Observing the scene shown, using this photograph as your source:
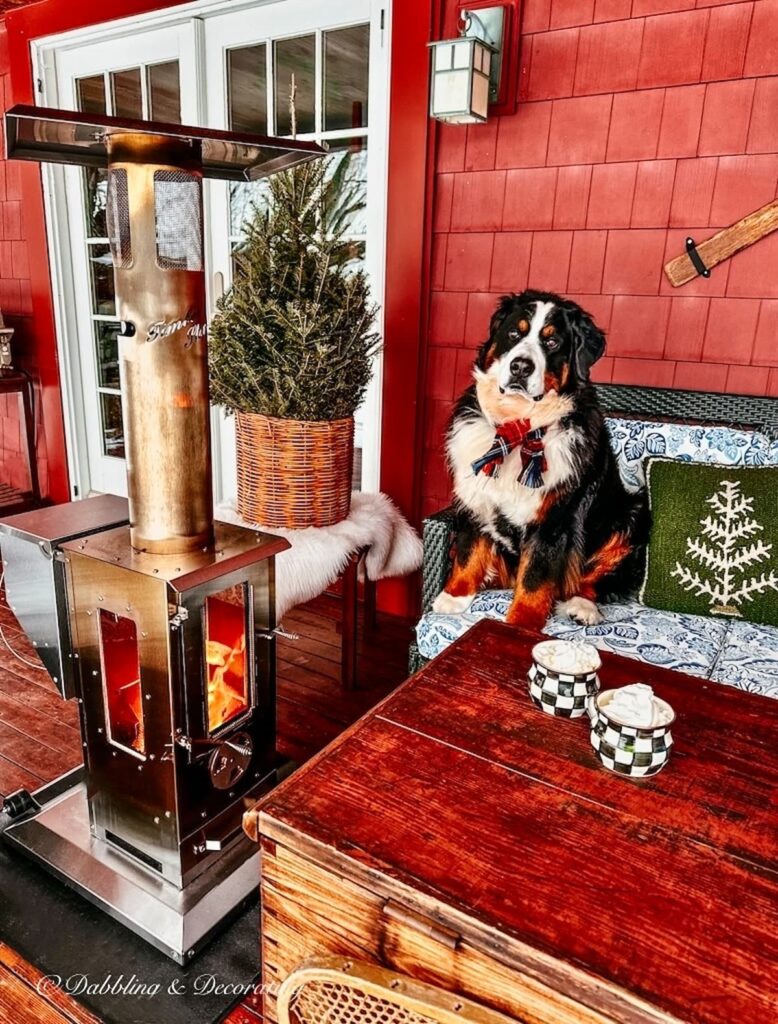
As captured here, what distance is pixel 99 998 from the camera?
4.55 ft

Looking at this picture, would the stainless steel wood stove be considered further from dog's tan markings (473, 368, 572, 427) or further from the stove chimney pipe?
dog's tan markings (473, 368, 572, 427)

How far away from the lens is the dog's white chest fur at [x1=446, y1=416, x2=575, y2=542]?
190 cm

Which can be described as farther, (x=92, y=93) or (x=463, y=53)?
(x=92, y=93)

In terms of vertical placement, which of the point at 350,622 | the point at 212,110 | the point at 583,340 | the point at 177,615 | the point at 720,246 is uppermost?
the point at 212,110

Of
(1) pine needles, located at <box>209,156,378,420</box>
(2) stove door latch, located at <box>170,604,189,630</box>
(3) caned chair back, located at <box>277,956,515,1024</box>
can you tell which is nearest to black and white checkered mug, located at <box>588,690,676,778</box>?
(3) caned chair back, located at <box>277,956,515,1024</box>

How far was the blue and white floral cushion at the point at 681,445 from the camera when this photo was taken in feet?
6.56

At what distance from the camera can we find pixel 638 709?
3.49 ft

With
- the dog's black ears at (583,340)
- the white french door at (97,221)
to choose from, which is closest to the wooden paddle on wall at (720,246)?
the dog's black ears at (583,340)

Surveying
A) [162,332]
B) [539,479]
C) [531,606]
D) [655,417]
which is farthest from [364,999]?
A: [655,417]

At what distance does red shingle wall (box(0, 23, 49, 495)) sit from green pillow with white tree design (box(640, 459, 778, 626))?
3.32m

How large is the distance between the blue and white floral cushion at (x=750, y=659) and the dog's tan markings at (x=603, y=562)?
32 centimetres

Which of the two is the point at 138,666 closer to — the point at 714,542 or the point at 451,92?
the point at 714,542

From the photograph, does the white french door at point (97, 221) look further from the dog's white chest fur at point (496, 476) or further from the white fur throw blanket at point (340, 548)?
the dog's white chest fur at point (496, 476)

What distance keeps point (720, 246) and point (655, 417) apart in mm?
530
